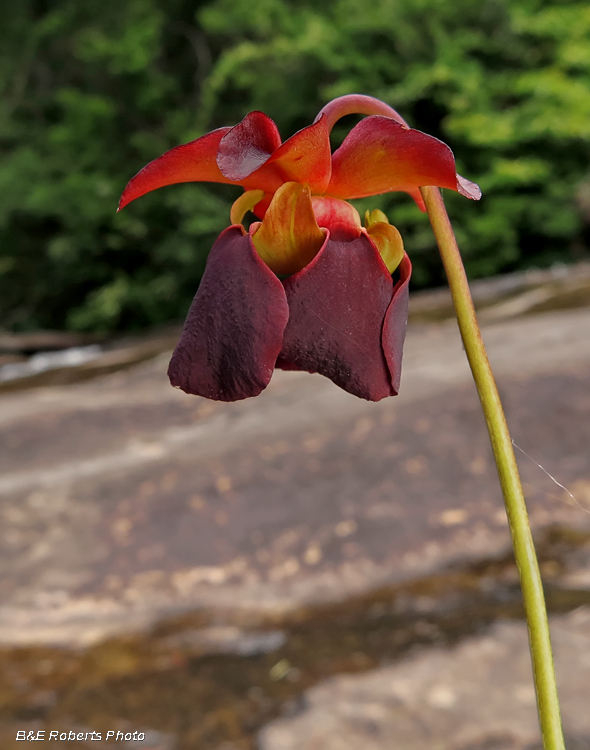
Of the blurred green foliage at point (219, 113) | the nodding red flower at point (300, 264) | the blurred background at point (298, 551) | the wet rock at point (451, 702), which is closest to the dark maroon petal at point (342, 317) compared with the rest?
the nodding red flower at point (300, 264)

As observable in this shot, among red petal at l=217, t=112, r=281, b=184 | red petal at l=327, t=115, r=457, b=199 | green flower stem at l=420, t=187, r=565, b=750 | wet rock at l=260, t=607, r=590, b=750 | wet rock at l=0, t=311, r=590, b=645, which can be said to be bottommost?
wet rock at l=0, t=311, r=590, b=645

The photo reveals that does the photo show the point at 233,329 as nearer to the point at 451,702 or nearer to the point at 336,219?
the point at 336,219

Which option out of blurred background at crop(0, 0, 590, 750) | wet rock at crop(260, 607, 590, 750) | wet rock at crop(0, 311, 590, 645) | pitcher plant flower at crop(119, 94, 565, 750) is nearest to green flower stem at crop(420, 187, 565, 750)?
pitcher plant flower at crop(119, 94, 565, 750)

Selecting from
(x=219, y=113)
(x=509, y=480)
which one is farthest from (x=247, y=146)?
(x=219, y=113)

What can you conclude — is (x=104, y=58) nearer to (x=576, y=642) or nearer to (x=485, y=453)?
(x=485, y=453)

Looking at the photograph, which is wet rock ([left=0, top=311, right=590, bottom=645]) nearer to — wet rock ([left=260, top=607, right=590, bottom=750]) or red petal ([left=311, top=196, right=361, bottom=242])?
wet rock ([left=260, top=607, right=590, bottom=750])

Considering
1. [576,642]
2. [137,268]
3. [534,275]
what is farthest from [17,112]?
[576,642]

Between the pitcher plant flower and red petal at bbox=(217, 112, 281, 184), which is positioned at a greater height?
red petal at bbox=(217, 112, 281, 184)
